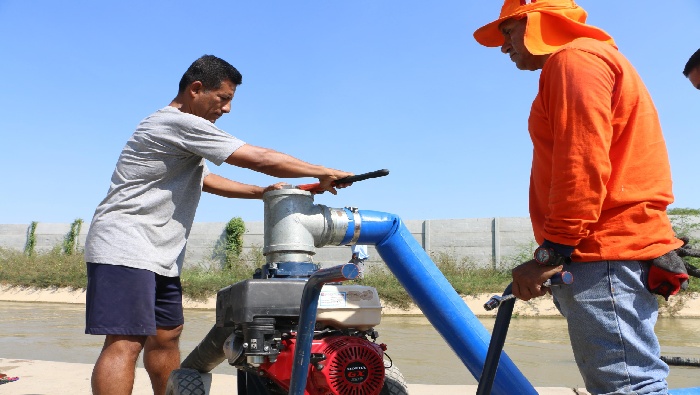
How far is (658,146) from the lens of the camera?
1.72m

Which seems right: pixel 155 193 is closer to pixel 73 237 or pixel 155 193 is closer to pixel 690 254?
pixel 690 254

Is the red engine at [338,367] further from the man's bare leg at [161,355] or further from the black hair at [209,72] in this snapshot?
the black hair at [209,72]

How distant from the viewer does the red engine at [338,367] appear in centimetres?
190

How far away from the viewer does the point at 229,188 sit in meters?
2.99

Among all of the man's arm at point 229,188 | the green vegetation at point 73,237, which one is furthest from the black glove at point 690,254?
the green vegetation at point 73,237

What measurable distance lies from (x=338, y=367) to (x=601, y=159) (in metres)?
0.94

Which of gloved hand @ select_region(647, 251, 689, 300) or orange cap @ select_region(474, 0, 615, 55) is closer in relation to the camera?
gloved hand @ select_region(647, 251, 689, 300)

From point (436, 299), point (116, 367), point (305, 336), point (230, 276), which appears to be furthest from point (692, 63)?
point (230, 276)

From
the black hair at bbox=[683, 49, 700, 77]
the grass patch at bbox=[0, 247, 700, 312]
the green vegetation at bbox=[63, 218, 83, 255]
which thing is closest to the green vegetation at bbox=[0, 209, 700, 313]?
the grass patch at bbox=[0, 247, 700, 312]

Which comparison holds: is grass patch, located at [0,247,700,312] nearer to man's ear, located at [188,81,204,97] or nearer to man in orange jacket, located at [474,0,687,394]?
man's ear, located at [188,81,204,97]

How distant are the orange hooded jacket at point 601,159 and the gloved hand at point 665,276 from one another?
0.10 ft

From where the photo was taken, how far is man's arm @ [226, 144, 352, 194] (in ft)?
7.34

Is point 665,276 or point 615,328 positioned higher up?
point 665,276

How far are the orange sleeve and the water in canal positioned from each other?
3.31 meters
